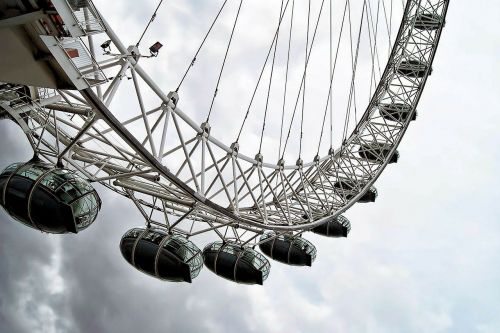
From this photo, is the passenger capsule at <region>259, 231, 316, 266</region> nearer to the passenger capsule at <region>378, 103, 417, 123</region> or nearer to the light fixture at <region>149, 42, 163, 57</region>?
the passenger capsule at <region>378, 103, 417, 123</region>

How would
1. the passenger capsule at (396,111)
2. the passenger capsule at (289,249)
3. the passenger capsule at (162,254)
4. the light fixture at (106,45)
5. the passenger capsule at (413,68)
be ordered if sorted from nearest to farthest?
the light fixture at (106,45) → the passenger capsule at (162,254) → the passenger capsule at (289,249) → the passenger capsule at (413,68) → the passenger capsule at (396,111)

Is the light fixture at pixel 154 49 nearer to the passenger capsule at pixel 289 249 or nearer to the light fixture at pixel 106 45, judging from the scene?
the light fixture at pixel 106 45

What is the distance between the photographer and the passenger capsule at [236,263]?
22031 millimetres

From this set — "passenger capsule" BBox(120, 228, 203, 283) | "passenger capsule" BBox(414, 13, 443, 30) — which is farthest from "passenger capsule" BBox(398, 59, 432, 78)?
"passenger capsule" BBox(120, 228, 203, 283)

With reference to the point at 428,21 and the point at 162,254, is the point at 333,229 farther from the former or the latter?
the point at 162,254

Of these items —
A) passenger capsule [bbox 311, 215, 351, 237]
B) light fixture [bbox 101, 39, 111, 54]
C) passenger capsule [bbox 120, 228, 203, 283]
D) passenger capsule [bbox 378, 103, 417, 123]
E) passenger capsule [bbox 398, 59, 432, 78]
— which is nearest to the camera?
light fixture [bbox 101, 39, 111, 54]

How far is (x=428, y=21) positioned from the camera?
3541 centimetres

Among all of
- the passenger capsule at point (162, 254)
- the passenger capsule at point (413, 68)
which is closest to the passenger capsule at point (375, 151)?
the passenger capsule at point (413, 68)

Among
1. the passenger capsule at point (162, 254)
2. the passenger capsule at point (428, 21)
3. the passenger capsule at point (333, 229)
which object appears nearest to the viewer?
the passenger capsule at point (162, 254)

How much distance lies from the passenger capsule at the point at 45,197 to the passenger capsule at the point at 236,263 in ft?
26.0

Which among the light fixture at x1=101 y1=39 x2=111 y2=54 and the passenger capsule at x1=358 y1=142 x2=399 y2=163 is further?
the passenger capsule at x1=358 y1=142 x2=399 y2=163

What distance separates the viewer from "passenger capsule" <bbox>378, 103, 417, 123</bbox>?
3603 cm

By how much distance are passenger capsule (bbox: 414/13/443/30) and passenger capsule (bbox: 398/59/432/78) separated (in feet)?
7.69

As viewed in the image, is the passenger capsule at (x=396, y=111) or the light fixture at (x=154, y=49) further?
the passenger capsule at (x=396, y=111)
